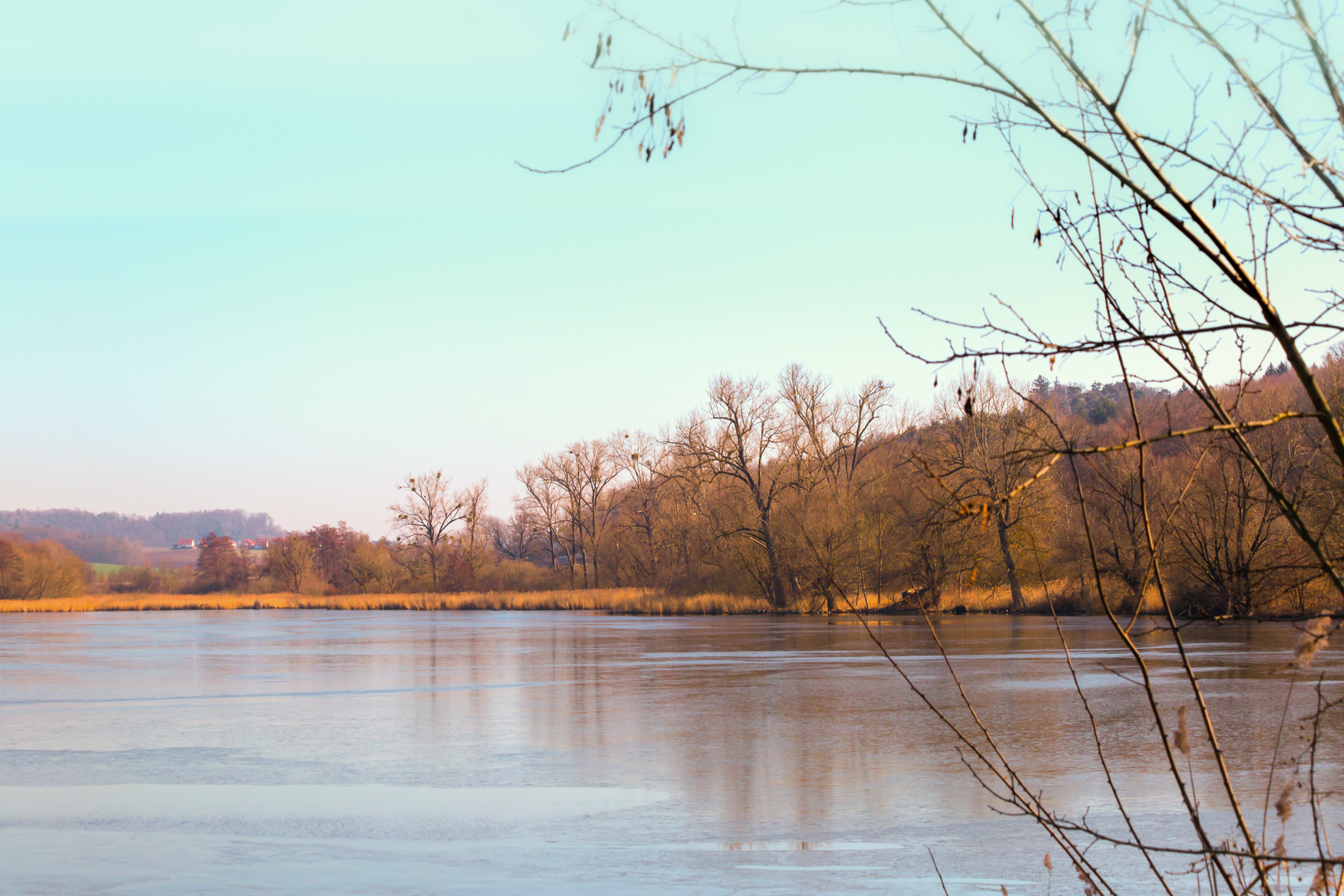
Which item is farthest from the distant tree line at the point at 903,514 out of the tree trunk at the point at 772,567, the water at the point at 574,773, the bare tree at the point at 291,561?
the bare tree at the point at 291,561

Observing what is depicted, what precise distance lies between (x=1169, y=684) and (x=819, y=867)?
10.1 meters

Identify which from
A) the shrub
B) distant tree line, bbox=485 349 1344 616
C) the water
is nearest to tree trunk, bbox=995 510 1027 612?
distant tree line, bbox=485 349 1344 616

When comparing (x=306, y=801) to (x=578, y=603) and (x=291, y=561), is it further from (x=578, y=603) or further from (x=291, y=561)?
(x=291, y=561)

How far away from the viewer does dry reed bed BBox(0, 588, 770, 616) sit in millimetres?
49031

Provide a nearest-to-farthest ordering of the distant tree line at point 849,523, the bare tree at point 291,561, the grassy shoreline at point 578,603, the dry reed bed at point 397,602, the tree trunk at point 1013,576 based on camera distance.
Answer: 1. the distant tree line at point 849,523
2. the tree trunk at point 1013,576
3. the grassy shoreline at point 578,603
4. the dry reed bed at point 397,602
5. the bare tree at point 291,561

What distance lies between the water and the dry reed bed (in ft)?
97.1

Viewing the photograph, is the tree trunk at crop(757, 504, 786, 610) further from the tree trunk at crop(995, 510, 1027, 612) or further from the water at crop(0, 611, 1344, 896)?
the water at crop(0, 611, 1344, 896)

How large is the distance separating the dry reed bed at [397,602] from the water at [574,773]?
29583 millimetres

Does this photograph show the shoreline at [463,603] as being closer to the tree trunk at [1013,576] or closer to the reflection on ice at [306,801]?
the tree trunk at [1013,576]

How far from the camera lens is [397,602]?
56250 millimetres

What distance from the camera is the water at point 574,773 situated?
5.94 metres

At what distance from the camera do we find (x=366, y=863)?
6102mm

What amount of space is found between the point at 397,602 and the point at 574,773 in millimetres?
49636

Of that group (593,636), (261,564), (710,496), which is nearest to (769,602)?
(710,496)
